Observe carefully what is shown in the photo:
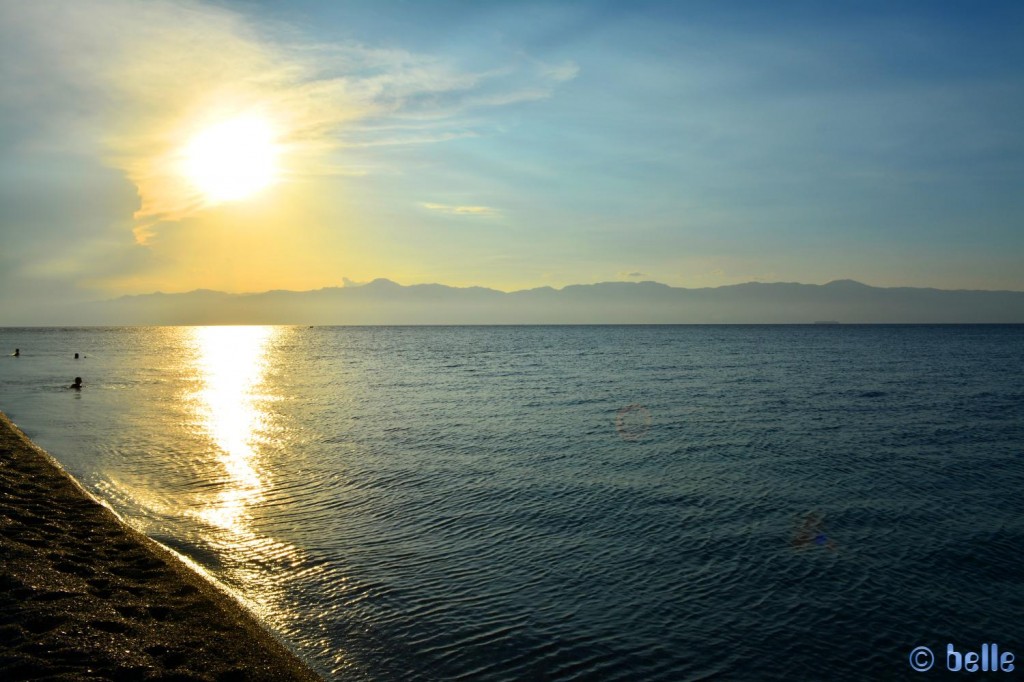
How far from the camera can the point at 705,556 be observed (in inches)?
666

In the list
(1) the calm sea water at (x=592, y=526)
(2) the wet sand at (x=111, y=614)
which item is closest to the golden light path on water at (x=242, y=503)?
(1) the calm sea water at (x=592, y=526)

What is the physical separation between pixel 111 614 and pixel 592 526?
13015 millimetres

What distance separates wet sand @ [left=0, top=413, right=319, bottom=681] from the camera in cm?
948

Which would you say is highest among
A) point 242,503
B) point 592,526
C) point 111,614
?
point 111,614

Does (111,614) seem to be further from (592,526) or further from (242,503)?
(592,526)

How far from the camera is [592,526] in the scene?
64.0 feet

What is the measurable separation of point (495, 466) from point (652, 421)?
15313mm

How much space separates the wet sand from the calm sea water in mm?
1302

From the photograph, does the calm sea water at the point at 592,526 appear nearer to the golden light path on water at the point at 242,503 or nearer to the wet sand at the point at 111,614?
the golden light path on water at the point at 242,503

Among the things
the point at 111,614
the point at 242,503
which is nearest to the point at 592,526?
the point at 242,503

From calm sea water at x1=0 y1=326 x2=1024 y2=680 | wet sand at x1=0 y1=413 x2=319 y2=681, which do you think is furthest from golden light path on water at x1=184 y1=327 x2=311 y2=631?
wet sand at x1=0 y1=413 x2=319 y2=681

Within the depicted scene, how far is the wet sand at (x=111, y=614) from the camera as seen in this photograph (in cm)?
948

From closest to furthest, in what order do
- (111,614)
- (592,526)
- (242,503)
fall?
1. (111,614)
2. (592,526)
3. (242,503)

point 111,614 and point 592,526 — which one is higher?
point 111,614
